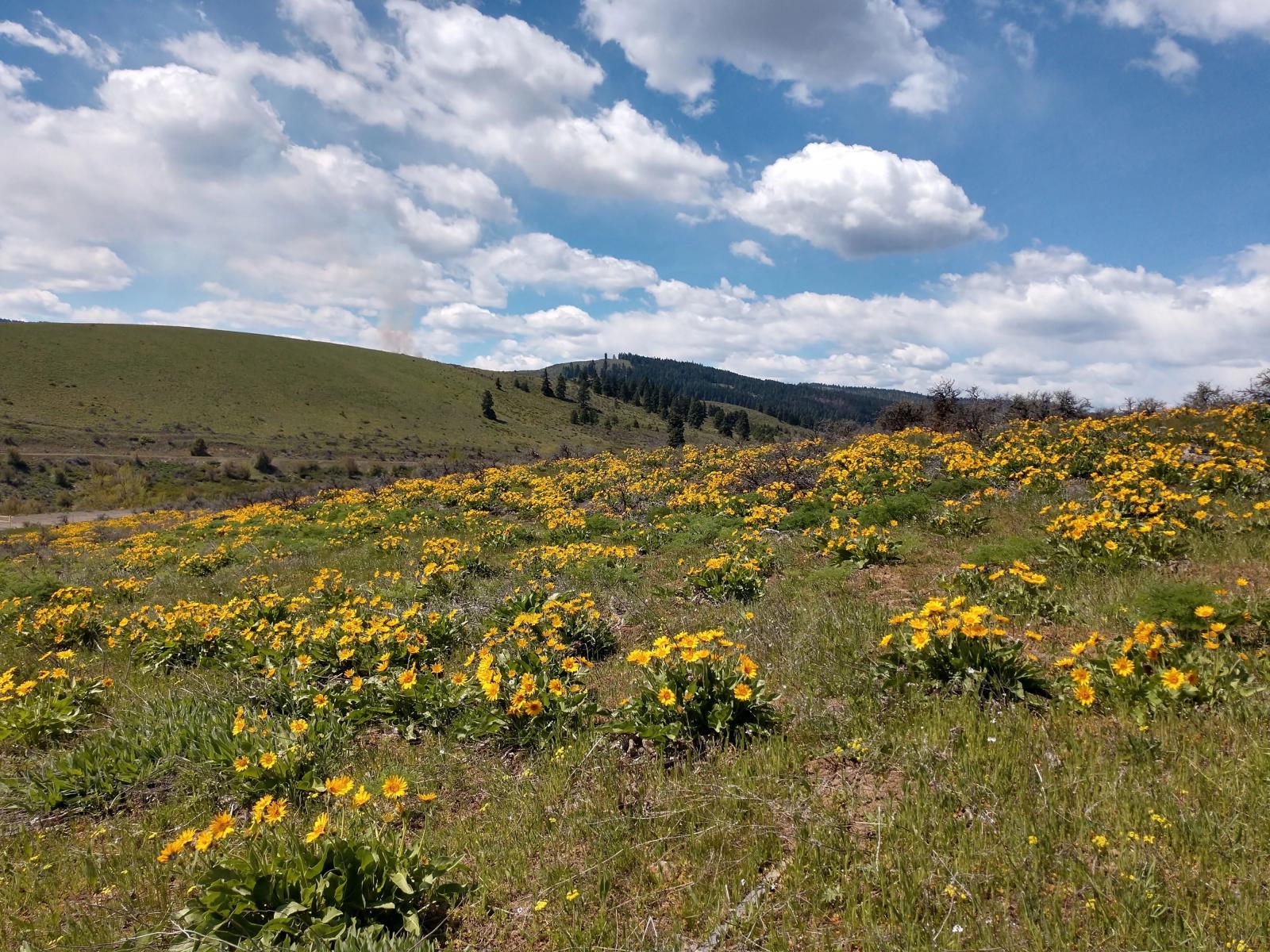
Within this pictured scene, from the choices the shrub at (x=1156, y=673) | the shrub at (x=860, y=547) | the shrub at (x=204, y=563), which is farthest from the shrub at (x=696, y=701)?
the shrub at (x=204, y=563)

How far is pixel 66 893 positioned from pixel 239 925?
5.45 ft

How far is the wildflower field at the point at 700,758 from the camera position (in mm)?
2469

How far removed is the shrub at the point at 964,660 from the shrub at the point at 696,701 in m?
1.09

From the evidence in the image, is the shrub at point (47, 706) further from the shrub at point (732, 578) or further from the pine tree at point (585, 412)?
the pine tree at point (585, 412)

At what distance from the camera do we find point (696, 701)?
160 inches

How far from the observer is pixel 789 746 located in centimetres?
363

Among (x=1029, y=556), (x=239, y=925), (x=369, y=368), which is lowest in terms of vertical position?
(x=239, y=925)

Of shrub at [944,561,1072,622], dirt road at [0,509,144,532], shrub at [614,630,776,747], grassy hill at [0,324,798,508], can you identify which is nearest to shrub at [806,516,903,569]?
shrub at [944,561,1072,622]

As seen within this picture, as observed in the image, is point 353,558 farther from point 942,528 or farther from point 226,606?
point 942,528

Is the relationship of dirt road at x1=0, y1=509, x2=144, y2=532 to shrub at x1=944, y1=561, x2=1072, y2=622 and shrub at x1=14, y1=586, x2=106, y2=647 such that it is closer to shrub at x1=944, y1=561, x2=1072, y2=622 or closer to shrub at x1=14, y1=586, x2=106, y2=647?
shrub at x1=14, y1=586, x2=106, y2=647

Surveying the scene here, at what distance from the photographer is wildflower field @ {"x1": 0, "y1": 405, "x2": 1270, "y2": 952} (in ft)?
8.10

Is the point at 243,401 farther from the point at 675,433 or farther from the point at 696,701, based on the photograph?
the point at 696,701

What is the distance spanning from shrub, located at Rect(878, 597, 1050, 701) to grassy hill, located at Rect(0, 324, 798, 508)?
45.4 metres

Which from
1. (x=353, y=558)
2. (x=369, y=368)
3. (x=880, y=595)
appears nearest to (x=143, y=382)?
(x=369, y=368)
